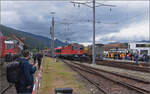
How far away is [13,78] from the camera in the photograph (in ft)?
15.8

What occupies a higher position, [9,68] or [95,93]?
[9,68]

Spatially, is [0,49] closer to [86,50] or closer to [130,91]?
[130,91]

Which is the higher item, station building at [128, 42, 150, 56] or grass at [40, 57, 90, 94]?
station building at [128, 42, 150, 56]

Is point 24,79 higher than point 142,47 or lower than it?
lower

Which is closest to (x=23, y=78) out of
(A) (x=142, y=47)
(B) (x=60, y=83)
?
(B) (x=60, y=83)

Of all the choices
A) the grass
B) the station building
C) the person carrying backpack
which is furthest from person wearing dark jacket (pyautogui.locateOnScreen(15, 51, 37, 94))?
the station building

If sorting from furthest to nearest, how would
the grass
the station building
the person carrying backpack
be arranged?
the station building
the grass
the person carrying backpack

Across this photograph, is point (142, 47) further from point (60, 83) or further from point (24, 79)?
point (24, 79)

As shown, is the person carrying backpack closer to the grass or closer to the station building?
the grass

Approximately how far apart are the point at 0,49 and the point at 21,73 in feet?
44.1

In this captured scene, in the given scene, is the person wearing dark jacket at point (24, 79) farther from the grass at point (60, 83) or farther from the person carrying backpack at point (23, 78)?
the grass at point (60, 83)

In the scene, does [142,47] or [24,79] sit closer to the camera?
[24,79]

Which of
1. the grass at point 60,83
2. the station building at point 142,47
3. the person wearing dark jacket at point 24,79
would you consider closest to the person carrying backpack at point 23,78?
Result: the person wearing dark jacket at point 24,79

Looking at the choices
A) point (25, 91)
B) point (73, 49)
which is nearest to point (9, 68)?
point (25, 91)
